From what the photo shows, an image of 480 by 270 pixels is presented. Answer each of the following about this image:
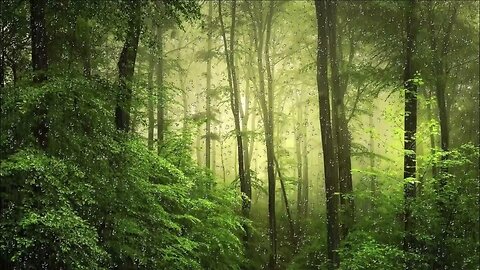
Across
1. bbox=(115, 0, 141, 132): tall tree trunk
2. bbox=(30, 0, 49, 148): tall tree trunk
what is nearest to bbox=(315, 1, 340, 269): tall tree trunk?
bbox=(115, 0, 141, 132): tall tree trunk

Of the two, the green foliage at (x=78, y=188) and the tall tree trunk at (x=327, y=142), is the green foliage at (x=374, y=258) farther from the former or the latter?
the green foliage at (x=78, y=188)

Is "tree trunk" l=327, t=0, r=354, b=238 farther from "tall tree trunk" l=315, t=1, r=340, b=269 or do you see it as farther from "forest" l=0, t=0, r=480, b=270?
"tall tree trunk" l=315, t=1, r=340, b=269

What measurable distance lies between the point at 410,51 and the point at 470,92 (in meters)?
9.70

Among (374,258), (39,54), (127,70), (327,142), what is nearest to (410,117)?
(327,142)

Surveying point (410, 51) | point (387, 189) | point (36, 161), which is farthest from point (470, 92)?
point (36, 161)

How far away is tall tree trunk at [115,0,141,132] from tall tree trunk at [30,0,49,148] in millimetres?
1471

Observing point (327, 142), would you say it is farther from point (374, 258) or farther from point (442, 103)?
point (442, 103)

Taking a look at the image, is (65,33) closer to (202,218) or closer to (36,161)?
(36,161)

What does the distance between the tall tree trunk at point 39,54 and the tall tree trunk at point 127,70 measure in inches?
57.9

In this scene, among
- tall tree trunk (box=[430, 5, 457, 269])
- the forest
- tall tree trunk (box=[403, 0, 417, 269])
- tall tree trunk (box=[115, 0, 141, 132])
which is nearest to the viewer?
the forest

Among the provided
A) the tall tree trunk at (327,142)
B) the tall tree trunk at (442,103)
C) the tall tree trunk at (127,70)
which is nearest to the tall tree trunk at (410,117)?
the tall tree trunk at (442,103)

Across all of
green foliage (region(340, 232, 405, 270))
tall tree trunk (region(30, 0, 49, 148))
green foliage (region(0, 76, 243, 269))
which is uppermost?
tall tree trunk (region(30, 0, 49, 148))

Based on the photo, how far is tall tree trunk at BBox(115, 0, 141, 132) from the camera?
8.63 meters

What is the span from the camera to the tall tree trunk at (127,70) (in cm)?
863
